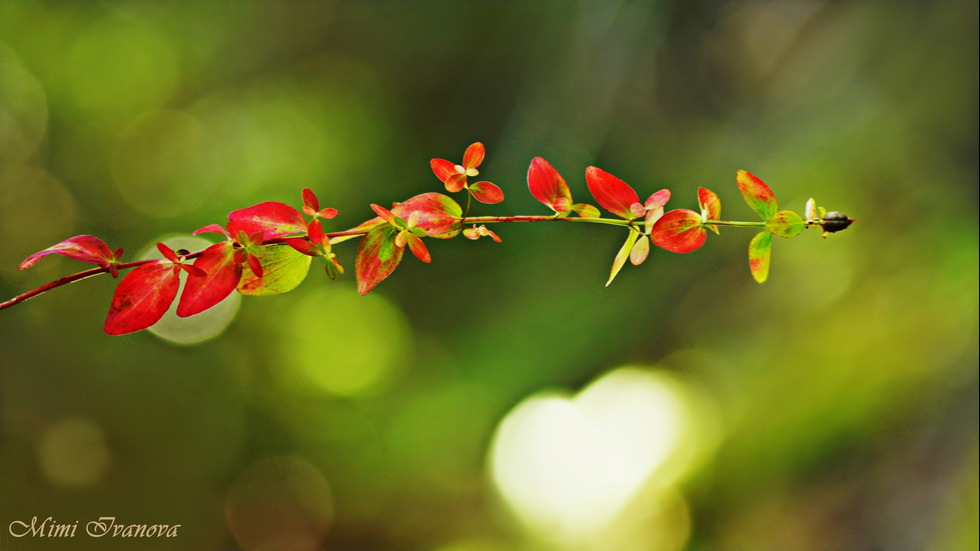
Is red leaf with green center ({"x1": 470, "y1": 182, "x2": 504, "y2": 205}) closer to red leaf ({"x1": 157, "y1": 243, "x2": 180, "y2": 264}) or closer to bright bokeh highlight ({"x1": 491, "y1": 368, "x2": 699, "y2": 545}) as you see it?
red leaf ({"x1": 157, "y1": 243, "x2": 180, "y2": 264})

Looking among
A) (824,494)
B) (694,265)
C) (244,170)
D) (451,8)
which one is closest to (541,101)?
(451,8)

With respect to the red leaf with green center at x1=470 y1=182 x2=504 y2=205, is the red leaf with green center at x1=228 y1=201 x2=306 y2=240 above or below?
below

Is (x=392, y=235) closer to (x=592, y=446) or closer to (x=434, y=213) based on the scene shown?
(x=434, y=213)

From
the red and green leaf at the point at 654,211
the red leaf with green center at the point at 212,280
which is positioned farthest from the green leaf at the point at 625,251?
the red leaf with green center at the point at 212,280

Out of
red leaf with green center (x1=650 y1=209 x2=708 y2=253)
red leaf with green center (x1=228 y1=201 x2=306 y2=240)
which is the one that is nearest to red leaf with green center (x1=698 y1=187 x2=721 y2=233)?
red leaf with green center (x1=650 y1=209 x2=708 y2=253)

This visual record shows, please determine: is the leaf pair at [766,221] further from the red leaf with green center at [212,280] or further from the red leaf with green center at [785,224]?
the red leaf with green center at [212,280]

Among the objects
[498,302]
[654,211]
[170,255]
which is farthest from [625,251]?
[498,302]
